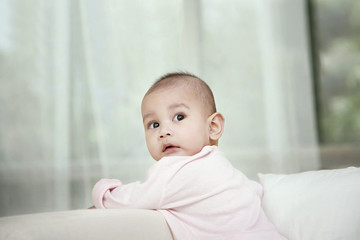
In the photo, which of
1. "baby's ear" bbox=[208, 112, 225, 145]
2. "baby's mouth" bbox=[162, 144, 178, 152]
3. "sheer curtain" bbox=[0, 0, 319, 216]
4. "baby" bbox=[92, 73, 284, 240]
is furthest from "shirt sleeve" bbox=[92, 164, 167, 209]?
"sheer curtain" bbox=[0, 0, 319, 216]

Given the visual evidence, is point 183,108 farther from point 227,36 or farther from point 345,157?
point 345,157

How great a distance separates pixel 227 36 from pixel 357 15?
0.95m

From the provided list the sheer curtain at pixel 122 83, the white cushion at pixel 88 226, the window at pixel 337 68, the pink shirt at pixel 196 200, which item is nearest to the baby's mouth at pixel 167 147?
the pink shirt at pixel 196 200

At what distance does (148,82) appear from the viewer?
2568 millimetres

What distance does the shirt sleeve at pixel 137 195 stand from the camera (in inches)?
43.5

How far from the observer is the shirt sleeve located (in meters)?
1.10

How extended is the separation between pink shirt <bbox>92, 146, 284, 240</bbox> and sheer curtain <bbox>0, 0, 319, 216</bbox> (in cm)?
125

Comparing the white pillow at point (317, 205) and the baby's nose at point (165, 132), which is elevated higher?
the baby's nose at point (165, 132)

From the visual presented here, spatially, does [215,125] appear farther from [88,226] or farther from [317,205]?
[88,226]

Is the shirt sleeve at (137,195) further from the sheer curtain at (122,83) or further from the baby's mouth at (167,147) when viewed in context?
the sheer curtain at (122,83)

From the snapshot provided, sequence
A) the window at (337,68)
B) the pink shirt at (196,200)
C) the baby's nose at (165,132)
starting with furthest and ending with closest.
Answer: the window at (337,68), the baby's nose at (165,132), the pink shirt at (196,200)

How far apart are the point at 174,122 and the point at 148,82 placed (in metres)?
1.32

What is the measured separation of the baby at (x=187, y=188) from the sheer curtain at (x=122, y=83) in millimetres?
1188

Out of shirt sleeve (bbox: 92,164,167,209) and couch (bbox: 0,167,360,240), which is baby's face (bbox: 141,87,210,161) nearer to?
shirt sleeve (bbox: 92,164,167,209)
